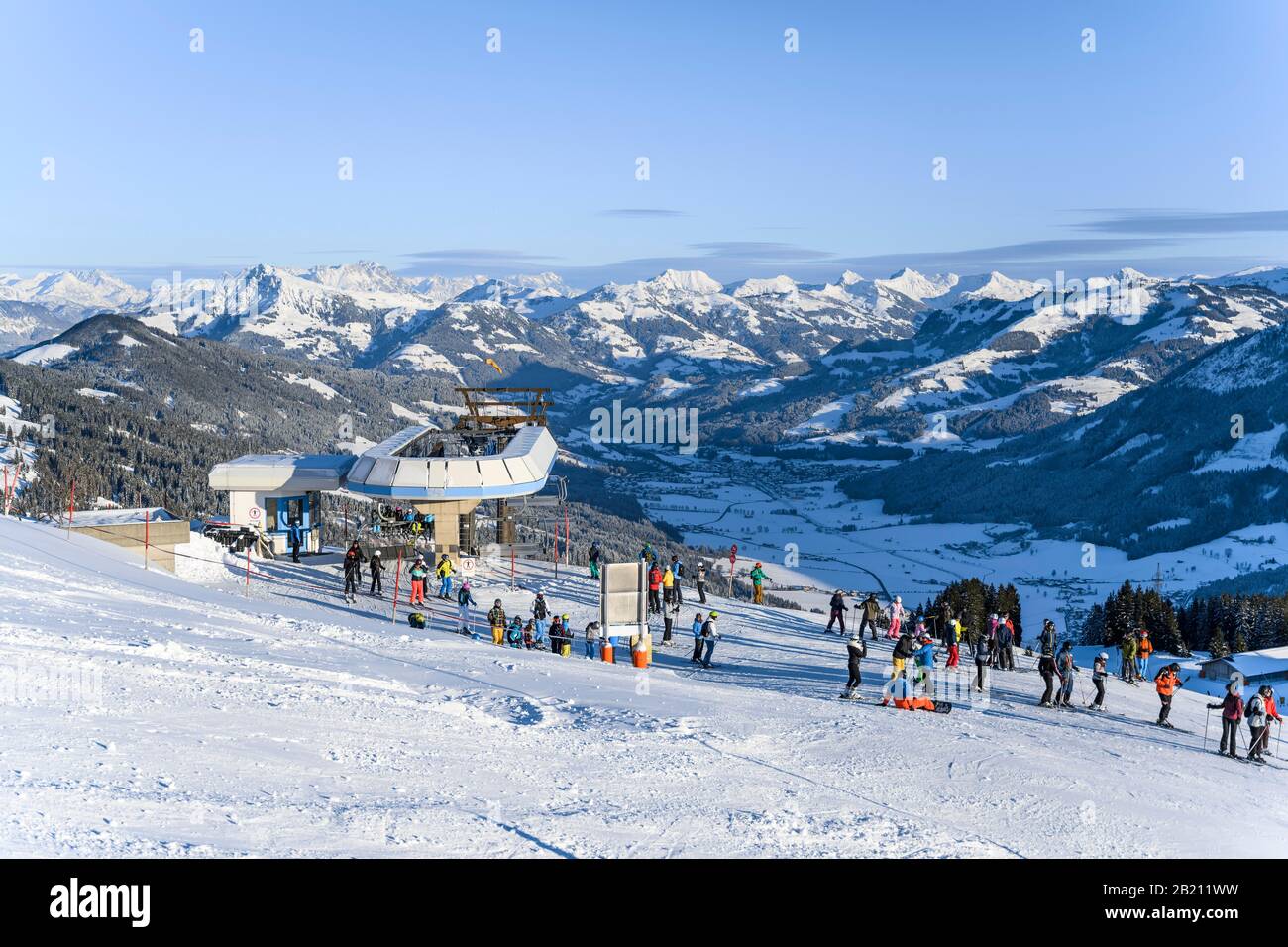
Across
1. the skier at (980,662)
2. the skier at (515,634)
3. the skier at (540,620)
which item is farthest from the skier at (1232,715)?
the skier at (515,634)

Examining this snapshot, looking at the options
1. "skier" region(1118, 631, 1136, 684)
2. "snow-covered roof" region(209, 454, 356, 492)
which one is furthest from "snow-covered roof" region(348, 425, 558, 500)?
"skier" region(1118, 631, 1136, 684)

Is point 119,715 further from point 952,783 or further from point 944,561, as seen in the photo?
point 944,561

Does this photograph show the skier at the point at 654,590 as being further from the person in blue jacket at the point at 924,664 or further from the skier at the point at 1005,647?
the skier at the point at 1005,647

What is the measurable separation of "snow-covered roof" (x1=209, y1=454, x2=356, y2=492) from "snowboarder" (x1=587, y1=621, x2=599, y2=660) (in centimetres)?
1716

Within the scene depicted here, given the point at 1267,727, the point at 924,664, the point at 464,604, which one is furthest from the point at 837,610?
the point at 1267,727

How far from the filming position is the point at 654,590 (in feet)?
97.5

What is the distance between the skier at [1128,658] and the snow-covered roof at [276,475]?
2723cm

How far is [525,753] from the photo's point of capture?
1519 cm

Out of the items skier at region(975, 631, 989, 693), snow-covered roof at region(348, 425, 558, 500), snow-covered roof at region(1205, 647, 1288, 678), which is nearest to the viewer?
skier at region(975, 631, 989, 693)

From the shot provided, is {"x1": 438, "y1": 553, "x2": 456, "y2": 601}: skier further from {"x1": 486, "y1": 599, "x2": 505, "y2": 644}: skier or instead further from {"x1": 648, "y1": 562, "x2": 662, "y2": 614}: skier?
{"x1": 648, "y1": 562, "x2": 662, "y2": 614}: skier

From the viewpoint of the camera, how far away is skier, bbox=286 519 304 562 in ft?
124

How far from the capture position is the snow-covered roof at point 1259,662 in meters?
83.8
